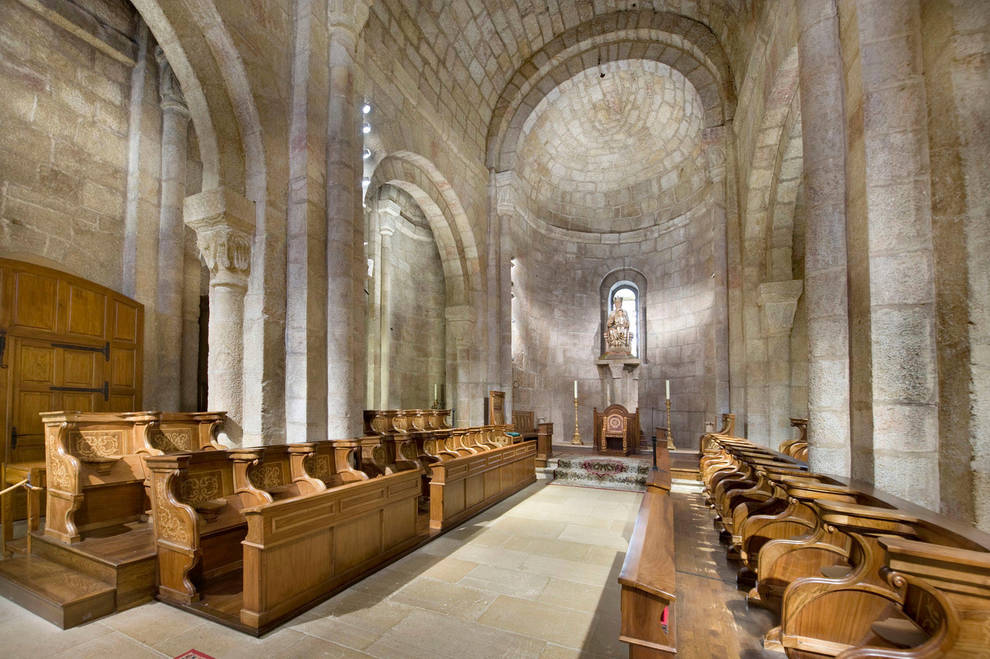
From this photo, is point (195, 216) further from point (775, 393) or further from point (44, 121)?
point (775, 393)

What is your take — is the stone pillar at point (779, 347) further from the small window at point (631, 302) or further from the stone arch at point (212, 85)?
the stone arch at point (212, 85)

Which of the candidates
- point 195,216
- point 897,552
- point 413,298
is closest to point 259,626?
point 897,552

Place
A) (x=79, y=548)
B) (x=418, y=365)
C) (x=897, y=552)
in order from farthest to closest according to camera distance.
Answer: (x=418, y=365) < (x=79, y=548) < (x=897, y=552)

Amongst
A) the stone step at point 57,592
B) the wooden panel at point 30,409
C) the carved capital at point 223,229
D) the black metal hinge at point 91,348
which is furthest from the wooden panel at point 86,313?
the stone step at point 57,592

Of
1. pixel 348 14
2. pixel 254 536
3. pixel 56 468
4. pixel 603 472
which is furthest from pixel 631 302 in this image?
pixel 56 468

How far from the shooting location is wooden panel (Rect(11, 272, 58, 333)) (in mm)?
5016

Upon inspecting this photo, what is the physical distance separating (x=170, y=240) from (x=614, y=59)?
9.48 m

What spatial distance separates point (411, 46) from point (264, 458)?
7315 millimetres

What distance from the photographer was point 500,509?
5863 mm

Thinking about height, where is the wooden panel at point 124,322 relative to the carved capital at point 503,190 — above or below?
below

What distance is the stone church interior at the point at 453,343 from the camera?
8.91 feet

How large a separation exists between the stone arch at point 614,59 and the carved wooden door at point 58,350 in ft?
26.5

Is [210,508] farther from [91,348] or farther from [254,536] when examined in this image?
[91,348]

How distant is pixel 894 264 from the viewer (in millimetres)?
3264
